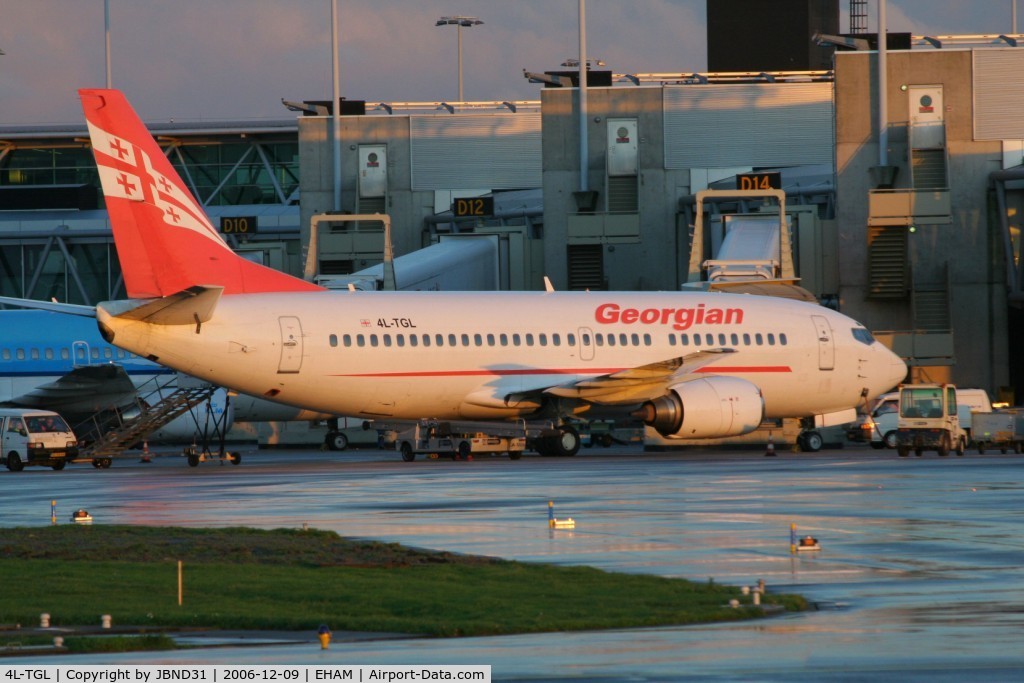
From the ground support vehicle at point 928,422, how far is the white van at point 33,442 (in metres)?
20.8

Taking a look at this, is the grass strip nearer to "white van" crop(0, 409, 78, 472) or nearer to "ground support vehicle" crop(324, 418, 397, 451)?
"white van" crop(0, 409, 78, 472)

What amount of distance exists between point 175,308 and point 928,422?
61.0ft

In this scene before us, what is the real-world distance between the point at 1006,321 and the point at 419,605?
47318 millimetres

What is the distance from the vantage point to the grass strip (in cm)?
1251

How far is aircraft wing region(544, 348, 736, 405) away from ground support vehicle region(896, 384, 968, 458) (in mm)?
5035

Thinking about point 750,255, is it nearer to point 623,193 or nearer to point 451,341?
point 623,193

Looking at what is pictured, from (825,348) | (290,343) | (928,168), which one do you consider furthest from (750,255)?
(290,343)

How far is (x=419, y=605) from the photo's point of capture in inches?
519

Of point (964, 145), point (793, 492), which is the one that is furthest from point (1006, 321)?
point (793, 492)

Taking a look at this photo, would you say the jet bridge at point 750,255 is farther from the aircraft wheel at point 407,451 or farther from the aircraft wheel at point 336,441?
the aircraft wheel at point 407,451

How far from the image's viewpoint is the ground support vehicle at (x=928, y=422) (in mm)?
39125

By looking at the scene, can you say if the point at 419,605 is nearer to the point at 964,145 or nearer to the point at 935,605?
the point at 935,605

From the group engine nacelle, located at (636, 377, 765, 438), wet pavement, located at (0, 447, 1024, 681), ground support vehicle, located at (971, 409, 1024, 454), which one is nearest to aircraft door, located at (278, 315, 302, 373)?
wet pavement, located at (0, 447, 1024, 681)

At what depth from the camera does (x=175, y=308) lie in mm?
34031
